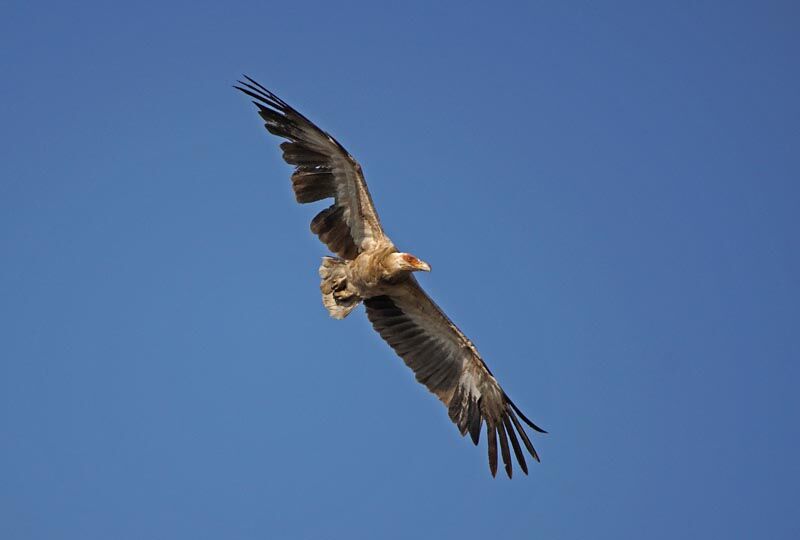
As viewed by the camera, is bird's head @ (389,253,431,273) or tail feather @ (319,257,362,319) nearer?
bird's head @ (389,253,431,273)

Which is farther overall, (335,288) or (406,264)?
(335,288)

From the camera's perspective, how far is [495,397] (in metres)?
13.0

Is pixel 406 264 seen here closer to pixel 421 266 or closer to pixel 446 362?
pixel 421 266

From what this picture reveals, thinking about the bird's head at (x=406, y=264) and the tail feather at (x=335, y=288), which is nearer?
the bird's head at (x=406, y=264)

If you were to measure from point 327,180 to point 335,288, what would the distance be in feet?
4.45

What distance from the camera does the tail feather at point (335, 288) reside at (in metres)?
12.6

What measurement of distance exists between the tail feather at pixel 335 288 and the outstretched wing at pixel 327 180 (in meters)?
0.23

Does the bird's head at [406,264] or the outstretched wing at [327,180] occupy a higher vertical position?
the outstretched wing at [327,180]

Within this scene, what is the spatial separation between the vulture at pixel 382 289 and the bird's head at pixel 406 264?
12mm

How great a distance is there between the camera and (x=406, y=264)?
11.9 metres

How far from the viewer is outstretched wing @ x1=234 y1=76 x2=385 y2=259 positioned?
12.1 metres

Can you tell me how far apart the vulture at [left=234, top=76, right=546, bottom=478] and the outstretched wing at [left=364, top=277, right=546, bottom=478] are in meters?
0.01

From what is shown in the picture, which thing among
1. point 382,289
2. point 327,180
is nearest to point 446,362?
point 382,289

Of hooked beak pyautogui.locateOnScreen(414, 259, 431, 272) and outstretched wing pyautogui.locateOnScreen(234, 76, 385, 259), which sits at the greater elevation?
outstretched wing pyautogui.locateOnScreen(234, 76, 385, 259)
